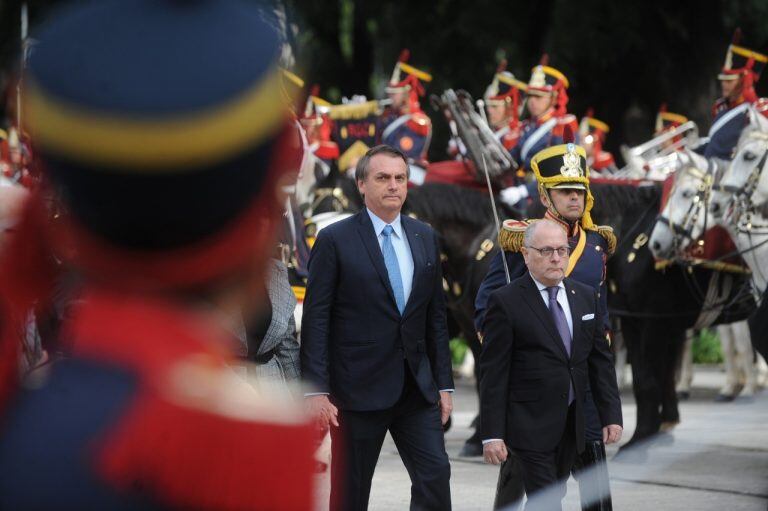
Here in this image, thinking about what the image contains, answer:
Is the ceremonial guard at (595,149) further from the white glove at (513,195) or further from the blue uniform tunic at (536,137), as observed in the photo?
the white glove at (513,195)

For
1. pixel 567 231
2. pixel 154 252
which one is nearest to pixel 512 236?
pixel 567 231

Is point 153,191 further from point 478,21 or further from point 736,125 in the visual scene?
point 478,21

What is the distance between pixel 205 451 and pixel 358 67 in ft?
85.4

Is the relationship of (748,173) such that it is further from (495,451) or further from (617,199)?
(495,451)

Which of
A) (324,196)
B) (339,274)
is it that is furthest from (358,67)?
(339,274)

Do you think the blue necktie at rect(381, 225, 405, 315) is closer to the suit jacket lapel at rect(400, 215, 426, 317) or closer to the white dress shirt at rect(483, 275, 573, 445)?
the suit jacket lapel at rect(400, 215, 426, 317)

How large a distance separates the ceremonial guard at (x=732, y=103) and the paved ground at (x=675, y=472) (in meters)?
2.13

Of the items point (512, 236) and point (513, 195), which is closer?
point (512, 236)

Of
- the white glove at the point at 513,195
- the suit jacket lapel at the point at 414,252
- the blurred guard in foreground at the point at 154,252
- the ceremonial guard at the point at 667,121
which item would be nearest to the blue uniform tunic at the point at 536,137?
the white glove at the point at 513,195

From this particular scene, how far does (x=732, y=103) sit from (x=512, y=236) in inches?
221

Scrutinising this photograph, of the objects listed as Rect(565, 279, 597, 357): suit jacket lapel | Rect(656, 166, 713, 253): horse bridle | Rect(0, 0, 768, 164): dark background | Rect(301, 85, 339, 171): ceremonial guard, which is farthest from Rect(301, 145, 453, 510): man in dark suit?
Rect(0, 0, 768, 164): dark background

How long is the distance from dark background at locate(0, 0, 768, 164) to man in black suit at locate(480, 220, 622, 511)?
13.3 metres

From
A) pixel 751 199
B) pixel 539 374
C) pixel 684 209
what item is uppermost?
pixel 751 199

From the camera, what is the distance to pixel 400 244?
6.30 metres
